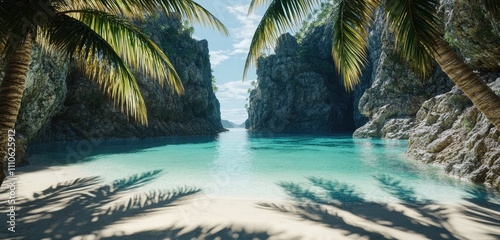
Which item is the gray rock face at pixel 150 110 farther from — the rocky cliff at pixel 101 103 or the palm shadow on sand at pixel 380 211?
the palm shadow on sand at pixel 380 211

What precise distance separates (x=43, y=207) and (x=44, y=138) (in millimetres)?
24841

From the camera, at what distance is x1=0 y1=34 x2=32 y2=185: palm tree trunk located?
2.88 m

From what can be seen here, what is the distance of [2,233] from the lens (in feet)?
12.8

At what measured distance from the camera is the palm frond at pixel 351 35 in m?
4.96

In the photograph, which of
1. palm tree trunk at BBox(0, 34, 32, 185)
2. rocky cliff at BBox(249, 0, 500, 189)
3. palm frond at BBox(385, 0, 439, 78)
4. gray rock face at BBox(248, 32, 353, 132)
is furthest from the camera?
gray rock face at BBox(248, 32, 353, 132)

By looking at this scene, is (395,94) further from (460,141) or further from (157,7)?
(157,7)

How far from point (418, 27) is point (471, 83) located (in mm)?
1061

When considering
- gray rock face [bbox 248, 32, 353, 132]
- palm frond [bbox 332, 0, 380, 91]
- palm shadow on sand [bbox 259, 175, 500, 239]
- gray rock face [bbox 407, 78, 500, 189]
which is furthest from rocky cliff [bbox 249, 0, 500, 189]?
palm shadow on sand [bbox 259, 175, 500, 239]

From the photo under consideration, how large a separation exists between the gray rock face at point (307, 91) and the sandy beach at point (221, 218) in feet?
183

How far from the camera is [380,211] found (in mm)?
5422

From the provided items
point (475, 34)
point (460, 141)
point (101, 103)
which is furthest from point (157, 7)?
point (101, 103)

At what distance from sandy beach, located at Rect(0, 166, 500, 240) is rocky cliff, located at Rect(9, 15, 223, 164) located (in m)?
2.65

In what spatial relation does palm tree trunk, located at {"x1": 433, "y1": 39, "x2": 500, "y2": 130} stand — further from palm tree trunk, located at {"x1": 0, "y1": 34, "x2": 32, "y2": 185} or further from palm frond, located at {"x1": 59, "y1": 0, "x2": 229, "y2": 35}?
palm tree trunk, located at {"x1": 0, "y1": 34, "x2": 32, "y2": 185}

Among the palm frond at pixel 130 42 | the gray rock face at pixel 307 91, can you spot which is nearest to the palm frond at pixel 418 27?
the palm frond at pixel 130 42
